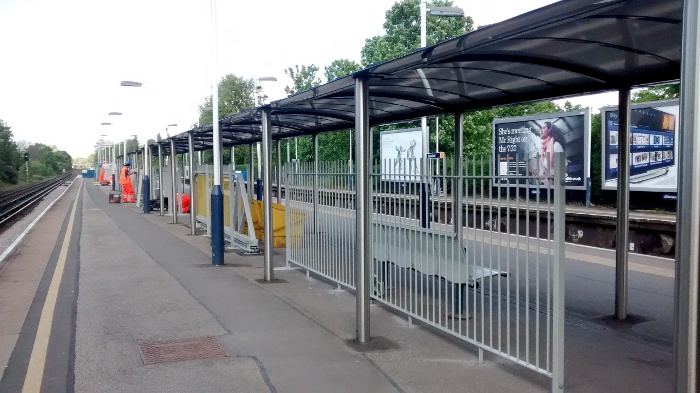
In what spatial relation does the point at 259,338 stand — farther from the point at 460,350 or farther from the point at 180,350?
the point at 460,350

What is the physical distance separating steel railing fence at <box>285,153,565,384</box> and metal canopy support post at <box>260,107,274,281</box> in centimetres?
51

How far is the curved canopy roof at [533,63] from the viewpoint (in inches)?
174

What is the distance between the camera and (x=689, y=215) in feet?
8.31

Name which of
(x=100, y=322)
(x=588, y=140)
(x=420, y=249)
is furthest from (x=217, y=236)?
(x=588, y=140)

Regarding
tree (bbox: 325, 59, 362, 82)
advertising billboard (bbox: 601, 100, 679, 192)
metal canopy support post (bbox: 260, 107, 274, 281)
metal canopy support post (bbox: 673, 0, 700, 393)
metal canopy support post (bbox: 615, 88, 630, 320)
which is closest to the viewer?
metal canopy support post (bbox: 673, 0, 700, 393)

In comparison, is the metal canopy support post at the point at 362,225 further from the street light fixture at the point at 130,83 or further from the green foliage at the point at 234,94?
the green foliage at the point at 234,94

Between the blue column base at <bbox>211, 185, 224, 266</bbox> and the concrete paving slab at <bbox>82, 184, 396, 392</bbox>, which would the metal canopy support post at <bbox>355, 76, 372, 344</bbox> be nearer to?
the concrete paving slab at <bbox>82, 184, 396, 392</bbox>

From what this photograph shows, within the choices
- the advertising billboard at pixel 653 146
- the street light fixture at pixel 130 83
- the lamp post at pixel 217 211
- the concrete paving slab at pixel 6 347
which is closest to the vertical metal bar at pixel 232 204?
the lamp post at pixel 217 211

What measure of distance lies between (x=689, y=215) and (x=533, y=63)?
3595mm

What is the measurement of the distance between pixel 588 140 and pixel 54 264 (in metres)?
15.5

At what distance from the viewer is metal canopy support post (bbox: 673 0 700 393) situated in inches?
97.8

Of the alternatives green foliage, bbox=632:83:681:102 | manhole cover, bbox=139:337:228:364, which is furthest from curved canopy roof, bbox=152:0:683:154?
green foliage, bbox=632:83:681:102

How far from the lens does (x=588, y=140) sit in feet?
64.6

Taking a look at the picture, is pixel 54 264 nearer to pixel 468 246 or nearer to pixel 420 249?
pixel 420 249
